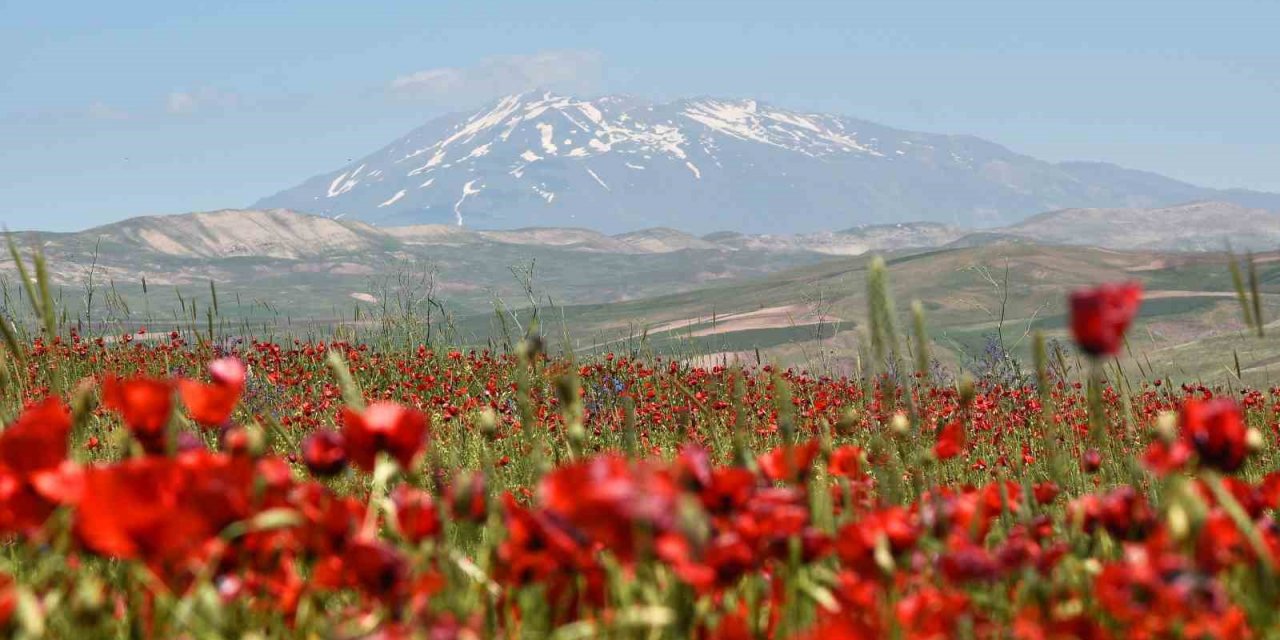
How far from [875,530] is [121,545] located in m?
0.89

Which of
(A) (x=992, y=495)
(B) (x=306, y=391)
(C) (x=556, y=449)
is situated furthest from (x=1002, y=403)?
(A) (x=992, y=495)

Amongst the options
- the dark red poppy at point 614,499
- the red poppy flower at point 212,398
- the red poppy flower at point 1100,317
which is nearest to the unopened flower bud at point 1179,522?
the red poppy flower at point 1100,317

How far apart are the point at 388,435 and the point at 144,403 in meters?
0.34

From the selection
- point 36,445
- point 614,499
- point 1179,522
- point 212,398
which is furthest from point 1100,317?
point 36,445

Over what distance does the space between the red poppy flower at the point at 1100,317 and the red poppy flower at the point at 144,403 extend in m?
1.09

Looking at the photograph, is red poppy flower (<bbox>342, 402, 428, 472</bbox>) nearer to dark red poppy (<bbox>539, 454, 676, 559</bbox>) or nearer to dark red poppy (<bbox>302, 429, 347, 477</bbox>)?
dark red poppy (<bbox>302, 429, 347, 477</bbox>)

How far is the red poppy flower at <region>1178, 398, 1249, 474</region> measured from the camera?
1.49m

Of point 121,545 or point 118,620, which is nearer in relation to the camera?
point 121,545

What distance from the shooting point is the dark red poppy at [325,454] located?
5.25ft

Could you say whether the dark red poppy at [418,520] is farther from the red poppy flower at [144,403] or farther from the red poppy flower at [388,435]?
the red poppy flower at [144,403]

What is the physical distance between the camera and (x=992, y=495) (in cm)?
204

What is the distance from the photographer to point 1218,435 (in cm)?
149

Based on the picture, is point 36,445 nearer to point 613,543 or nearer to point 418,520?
point 418,520

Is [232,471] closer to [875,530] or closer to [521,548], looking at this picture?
[521,548]
